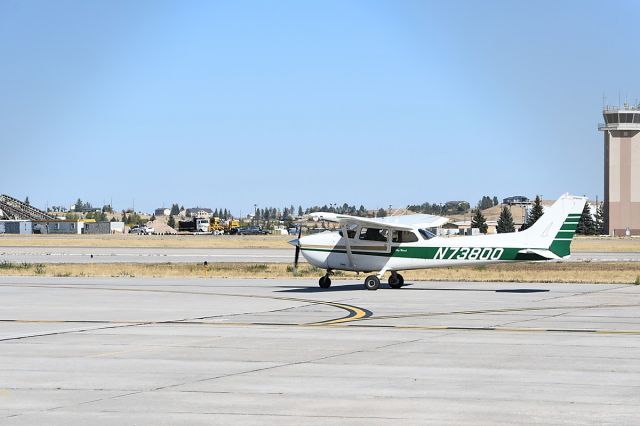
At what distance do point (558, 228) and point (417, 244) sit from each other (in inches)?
193

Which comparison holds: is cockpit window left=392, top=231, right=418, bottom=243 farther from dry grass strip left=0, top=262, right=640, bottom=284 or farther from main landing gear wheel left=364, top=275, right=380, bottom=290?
dry grass strip left=0, top=262, right=640, bottom=284

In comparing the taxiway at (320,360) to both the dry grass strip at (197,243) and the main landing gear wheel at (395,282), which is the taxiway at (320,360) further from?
the dry grass strip at (197,243)

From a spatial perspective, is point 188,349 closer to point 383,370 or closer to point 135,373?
point 135,373

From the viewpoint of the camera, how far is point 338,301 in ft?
100

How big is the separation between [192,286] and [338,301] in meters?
8.83

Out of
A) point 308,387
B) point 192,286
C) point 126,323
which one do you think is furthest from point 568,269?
point 308,387

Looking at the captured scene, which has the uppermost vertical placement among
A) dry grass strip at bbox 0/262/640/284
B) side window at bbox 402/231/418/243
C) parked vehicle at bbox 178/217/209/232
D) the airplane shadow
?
parked vehicle at bbox 178/217/209/232

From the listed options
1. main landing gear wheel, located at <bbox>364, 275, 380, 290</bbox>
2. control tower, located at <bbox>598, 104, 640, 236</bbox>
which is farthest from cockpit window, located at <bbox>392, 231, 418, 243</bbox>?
control tower, located at <bbox>598, 104, 640, 236</bbox>

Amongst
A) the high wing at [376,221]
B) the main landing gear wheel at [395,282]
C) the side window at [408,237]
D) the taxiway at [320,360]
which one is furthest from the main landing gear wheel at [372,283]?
the taxiway at [320,360]

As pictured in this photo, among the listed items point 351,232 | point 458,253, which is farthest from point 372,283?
point 458,253

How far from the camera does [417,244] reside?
3528 centimetres

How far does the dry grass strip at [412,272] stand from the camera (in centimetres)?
4288

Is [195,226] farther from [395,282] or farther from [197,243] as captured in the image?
[395,282]

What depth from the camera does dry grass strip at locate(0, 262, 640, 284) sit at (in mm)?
42875
